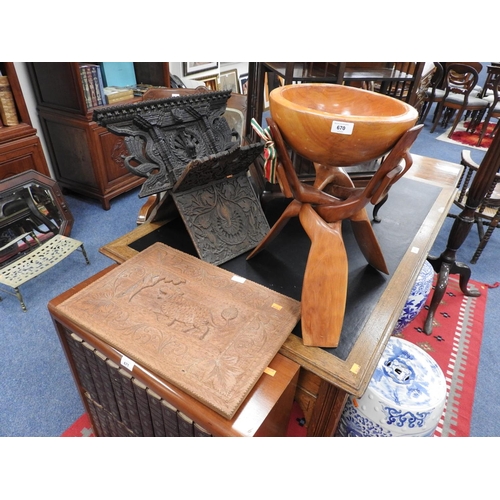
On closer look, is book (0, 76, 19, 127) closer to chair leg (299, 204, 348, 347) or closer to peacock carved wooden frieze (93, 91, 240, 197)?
peacock carved wooden frieze (93, 91, 240, 197)

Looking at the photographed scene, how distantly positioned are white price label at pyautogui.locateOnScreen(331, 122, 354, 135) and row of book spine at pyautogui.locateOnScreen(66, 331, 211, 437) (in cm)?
67

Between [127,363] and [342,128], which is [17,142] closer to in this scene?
[127,363]

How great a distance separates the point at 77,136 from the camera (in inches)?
93.0

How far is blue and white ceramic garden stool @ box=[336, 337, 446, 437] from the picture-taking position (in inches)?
39.7

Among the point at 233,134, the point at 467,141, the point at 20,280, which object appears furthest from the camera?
the point at 467,141

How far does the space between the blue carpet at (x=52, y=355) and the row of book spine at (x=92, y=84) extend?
0.78 meters

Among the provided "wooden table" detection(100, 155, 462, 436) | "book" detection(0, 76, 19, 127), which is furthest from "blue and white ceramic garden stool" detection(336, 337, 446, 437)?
"book" detection(0, 76, 19, 127)

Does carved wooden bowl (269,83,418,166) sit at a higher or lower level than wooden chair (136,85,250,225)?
higher

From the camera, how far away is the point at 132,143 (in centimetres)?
104

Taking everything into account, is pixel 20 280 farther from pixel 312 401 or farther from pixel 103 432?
pixel 312 401

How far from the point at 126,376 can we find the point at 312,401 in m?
0.48

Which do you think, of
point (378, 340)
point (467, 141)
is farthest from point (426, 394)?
point (467, 141)

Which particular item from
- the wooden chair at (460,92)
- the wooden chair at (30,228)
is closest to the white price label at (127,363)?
the wooden chair at (30,228)

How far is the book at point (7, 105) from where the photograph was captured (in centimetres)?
196
